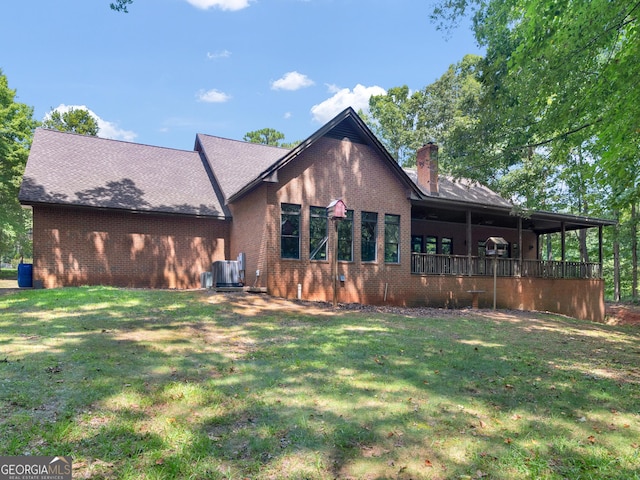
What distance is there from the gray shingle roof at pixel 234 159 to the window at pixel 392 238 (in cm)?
598

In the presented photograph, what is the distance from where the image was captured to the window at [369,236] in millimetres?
15688

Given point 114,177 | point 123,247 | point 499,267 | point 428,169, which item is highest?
point 428,169

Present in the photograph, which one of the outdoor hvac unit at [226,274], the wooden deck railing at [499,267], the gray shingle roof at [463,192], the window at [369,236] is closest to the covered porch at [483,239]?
the wooden deck railing at [499,267]

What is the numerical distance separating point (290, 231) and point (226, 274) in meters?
2.81

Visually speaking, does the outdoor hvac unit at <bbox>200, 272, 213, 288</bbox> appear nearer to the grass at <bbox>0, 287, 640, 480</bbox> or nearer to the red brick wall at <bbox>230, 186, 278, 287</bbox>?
the red brick wall at <bbox>230, 186, 278, 287</bbox>

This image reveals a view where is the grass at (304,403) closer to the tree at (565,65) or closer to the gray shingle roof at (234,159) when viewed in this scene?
the tree at (565,65)

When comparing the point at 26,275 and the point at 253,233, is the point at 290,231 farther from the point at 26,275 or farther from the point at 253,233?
the point at 26,275

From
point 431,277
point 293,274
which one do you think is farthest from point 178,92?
point 431,277

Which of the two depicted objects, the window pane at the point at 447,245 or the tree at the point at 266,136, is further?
the tree at the point at 266,136

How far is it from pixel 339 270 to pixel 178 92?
1800cm

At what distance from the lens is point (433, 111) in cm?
3991

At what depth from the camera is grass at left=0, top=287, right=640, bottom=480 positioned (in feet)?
10.9

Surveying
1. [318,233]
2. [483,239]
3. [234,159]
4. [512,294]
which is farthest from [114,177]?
[483,239]

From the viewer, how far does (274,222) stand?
13836 mm
